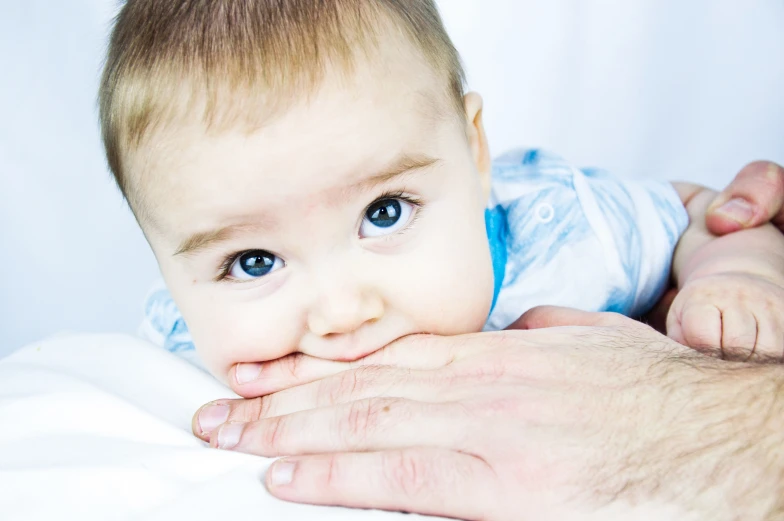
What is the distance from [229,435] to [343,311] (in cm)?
23

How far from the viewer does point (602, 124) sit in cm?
229

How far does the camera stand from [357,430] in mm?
923

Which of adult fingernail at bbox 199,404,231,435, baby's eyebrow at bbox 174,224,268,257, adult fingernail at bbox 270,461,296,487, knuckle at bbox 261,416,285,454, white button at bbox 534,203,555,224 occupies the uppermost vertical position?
baby's eyebrow at bbox 174,224,268,257

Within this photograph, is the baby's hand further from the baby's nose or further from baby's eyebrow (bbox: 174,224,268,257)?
baby's eyebrow (bbox: 174,224,268,257)

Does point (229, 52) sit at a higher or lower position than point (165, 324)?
higher

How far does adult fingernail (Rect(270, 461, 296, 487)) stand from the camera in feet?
2.86

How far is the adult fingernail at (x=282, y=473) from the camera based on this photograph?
0.87m

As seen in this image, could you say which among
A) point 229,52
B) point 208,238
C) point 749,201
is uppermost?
point 229,52

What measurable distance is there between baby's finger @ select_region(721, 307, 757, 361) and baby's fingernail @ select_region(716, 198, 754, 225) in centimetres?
43

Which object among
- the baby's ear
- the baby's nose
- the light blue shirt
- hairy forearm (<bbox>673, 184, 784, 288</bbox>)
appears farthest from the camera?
the light blue shirt

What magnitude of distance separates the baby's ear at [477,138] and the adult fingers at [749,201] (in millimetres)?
602

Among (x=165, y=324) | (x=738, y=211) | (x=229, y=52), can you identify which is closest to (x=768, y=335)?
(x=738, y=211)

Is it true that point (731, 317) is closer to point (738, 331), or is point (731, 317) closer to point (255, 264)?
point (738, 331)

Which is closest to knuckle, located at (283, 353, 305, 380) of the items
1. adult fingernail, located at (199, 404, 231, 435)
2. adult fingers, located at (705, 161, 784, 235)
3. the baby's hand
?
adult fingernail, located at (199, 404, 231, 435)
